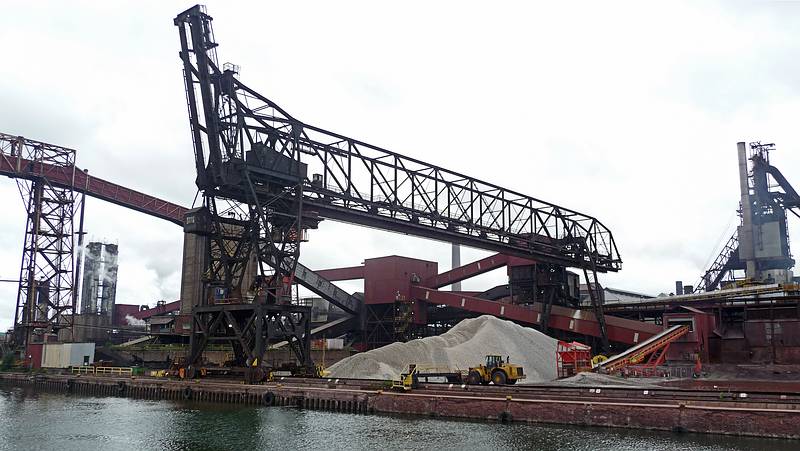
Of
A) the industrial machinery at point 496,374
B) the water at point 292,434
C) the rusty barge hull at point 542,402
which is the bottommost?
the water at point 292,434

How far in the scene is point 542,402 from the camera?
25.2m

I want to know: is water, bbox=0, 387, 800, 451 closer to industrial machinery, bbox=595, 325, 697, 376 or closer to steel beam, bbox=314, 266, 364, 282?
industrial machinery, bbox=595, 325, 697, 376

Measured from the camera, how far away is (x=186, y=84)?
135ft

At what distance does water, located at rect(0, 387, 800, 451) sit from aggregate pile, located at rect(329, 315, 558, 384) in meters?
12.3

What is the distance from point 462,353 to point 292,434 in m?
21.6

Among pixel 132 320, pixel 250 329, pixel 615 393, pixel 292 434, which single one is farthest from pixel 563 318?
pixel 132 320

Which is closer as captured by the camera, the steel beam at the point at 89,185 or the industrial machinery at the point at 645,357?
the industrial machinery at the point at 645,357

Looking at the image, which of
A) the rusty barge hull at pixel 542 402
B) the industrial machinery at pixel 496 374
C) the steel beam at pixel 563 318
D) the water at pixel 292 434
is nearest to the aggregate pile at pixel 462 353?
the steel beam at pixel 563 318

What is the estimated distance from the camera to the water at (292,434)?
69.8ft

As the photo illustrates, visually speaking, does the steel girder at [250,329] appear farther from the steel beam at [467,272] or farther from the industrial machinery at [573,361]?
the steel beam at [467,272]

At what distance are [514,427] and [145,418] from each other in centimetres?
1695

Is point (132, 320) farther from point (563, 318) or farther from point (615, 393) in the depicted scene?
point (615, 393)

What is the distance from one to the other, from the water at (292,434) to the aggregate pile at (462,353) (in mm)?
12259

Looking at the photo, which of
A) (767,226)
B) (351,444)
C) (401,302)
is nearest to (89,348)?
(401,302)
